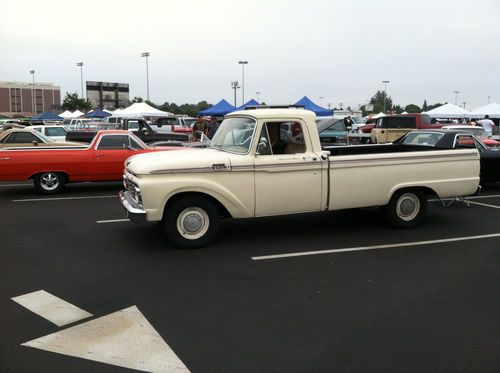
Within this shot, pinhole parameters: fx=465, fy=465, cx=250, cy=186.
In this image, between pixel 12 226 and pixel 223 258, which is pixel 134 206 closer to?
pixel 223 258

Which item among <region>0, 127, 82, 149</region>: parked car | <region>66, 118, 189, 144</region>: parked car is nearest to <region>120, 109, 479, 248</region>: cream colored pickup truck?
<region>0, 127, 82, 149</region>: parked car

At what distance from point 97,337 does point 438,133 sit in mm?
10098

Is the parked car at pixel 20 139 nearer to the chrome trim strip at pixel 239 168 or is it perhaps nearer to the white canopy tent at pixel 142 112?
the chrome trim strip at pixel 239 168

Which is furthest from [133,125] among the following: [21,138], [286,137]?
[286,137]

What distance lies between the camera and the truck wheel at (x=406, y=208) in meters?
7.67

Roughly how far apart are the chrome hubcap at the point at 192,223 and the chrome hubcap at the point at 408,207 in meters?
3.27

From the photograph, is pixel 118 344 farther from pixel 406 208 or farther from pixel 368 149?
pixel 368 149

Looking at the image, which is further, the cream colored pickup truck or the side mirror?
the side mirror

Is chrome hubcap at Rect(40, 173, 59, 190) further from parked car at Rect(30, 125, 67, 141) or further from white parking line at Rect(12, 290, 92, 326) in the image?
parked car at Rect(30, 125, 67, 141)

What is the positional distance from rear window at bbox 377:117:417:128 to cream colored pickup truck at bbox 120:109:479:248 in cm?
1531

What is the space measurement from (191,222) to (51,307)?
94.4 inches

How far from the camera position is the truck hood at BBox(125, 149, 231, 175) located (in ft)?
20.7

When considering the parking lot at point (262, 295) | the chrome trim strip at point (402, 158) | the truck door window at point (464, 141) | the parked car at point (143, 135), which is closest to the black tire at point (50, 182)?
the parking lot at point (262, 295)

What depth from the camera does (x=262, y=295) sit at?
494 cm
